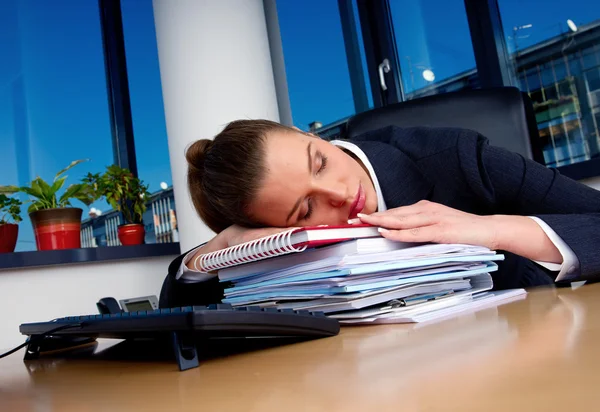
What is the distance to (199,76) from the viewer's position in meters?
2.65

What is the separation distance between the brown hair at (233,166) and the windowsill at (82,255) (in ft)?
4.05

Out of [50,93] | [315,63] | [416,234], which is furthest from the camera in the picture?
[315,63]

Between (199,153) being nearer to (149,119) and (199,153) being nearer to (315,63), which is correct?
(149,119)

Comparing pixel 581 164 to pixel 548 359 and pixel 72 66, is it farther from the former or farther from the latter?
pixel 72 66

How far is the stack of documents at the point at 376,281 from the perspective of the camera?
60cm

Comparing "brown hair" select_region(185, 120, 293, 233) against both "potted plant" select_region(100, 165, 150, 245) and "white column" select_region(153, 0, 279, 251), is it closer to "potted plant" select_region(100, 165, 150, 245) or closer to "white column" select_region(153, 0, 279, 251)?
"white column" select_region(153, 0, 279, 251)

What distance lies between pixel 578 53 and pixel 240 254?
243 centimetres

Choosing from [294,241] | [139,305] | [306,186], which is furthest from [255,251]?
[139,305]

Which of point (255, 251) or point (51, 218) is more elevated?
point (51, 218)

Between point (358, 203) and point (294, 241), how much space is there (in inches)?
21.9

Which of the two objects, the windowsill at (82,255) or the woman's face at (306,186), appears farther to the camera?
the windowsill at (82,255)

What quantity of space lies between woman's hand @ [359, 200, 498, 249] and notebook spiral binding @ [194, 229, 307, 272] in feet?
0.39

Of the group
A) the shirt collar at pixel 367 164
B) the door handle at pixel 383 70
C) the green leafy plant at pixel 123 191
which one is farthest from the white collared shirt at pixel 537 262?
the door handle at pixel 383 70

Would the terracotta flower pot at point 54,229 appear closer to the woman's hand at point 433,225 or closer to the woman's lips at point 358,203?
the woman's lips at point 358,203
